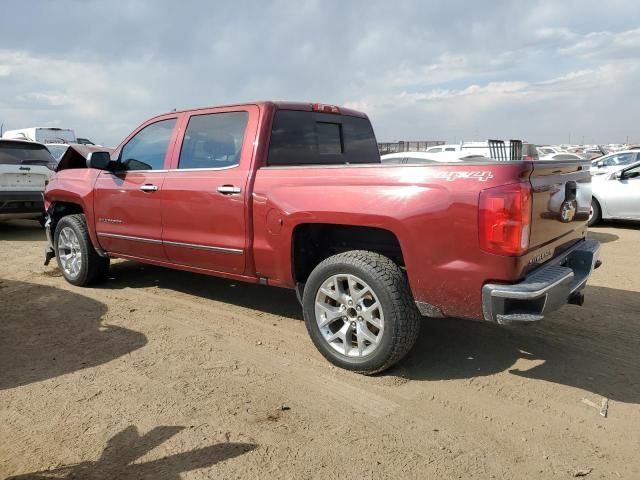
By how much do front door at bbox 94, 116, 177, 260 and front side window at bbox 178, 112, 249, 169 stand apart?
236mm

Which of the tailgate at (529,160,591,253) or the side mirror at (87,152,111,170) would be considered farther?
the side mirror at (87,152,111,170)

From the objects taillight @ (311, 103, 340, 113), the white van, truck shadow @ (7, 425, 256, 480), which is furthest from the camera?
the white van

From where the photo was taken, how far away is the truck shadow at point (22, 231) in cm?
941

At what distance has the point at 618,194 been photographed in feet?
33.1

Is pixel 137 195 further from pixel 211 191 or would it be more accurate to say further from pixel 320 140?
pixel 320 140

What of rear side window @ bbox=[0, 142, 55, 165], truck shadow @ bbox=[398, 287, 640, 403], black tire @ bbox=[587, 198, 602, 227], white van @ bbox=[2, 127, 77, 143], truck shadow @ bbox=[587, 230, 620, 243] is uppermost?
white van @ bbox=[2, 127, 77, 143]

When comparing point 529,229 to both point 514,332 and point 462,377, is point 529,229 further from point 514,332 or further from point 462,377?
point 514,332

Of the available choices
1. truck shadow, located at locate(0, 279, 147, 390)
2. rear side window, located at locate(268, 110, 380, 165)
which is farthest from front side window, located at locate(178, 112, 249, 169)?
truck shadow, located at locate(0, 279, 147, 390)

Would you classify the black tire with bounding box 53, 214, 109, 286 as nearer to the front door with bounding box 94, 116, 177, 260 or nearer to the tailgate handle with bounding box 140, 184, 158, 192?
the front door with bounding box 94, 116, 177, 260

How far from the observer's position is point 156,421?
2.98 meters

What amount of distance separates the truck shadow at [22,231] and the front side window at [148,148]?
16.7ft

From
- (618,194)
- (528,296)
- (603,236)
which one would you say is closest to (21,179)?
(528,296)

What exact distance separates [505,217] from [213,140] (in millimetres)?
2645

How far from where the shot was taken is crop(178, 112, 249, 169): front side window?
169 inches
